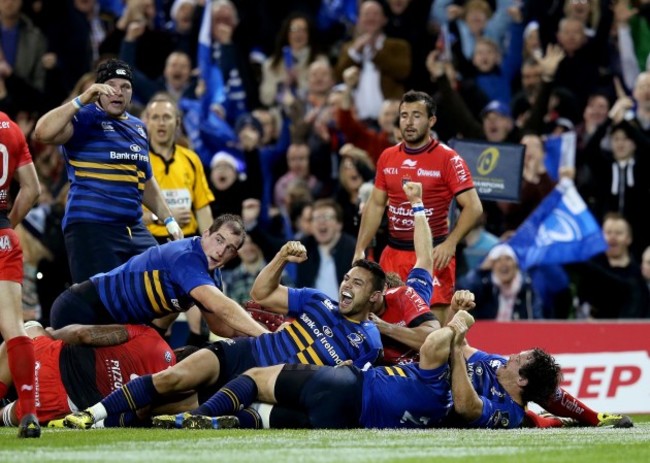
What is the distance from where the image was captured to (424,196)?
13.8m

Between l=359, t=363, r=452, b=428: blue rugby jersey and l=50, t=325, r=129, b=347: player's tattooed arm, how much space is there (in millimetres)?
2120

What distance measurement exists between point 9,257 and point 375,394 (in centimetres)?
288

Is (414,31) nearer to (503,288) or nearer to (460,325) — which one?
(503,288)

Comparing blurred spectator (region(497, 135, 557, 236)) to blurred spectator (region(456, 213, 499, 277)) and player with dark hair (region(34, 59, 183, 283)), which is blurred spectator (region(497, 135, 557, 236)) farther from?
player with dark hair (region(34, 59, 183, 283))

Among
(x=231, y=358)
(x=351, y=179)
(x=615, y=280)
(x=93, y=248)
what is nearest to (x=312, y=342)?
(x=231, y=358)

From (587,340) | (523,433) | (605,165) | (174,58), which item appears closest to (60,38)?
(174,58)

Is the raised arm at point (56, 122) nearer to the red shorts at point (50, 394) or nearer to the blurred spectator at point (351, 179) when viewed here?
the red shorts at point (50, 394)

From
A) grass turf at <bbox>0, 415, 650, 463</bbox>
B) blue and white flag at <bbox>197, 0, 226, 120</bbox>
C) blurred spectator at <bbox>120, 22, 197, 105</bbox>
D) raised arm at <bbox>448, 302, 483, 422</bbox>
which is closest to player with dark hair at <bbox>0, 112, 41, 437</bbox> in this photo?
grass turf at <bbox>0, 415, 650, 463</bbox>

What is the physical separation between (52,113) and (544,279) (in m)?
6.90

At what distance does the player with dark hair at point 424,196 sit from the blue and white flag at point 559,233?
322cm

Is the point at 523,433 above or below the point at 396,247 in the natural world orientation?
below

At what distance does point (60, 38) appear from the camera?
20969 mm

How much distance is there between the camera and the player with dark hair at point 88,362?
11836 mm

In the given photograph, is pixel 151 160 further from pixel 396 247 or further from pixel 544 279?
pixel 544 279
